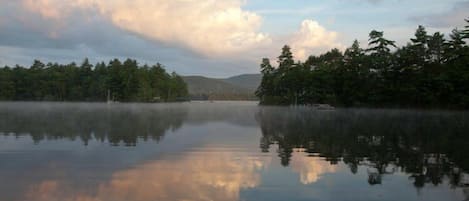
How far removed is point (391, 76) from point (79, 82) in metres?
100

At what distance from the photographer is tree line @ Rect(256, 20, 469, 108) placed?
2510 inches

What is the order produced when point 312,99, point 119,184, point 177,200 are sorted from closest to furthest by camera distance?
point 177,200, point 119,184, point 312,99

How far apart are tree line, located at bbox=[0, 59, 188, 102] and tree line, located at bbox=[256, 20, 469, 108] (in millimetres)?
55471

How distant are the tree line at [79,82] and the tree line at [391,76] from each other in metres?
55.5

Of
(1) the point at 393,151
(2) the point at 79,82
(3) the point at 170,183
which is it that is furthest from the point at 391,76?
(2) the point at 79,82

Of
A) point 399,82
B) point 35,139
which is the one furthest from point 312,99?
point 35,139

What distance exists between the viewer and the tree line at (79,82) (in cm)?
13662

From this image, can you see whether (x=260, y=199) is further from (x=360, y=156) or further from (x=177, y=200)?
(x=360, y=156)

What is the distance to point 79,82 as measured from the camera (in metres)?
145

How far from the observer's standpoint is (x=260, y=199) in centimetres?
1028

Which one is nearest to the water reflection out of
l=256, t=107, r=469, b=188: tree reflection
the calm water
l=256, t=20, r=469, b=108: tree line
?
the calm water

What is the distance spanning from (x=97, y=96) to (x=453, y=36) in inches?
4123

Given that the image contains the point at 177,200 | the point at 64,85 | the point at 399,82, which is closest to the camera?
the point at 177,200

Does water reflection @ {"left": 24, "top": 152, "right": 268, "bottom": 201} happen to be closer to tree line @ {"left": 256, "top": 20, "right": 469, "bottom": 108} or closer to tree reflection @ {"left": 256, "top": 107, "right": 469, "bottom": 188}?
tree reflection @ {"left": 256, "top": 107, "right": 469, "bottom": 188}
